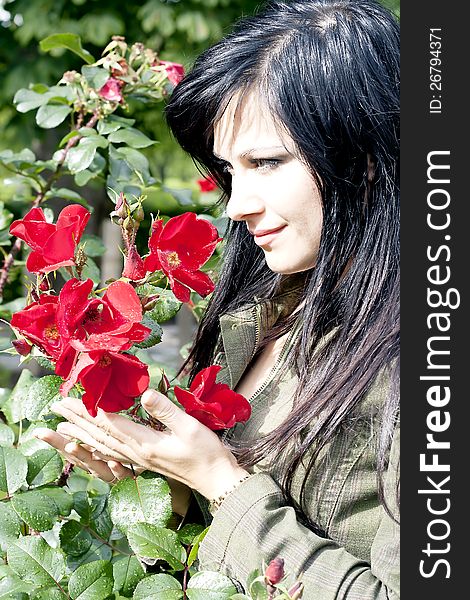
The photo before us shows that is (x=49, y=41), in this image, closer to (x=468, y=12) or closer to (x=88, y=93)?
(x=88, y=93)

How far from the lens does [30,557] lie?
4.03ft

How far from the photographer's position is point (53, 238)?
1145mm

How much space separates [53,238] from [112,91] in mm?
877

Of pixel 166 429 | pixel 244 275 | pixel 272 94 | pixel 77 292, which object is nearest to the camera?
pixel 77 292

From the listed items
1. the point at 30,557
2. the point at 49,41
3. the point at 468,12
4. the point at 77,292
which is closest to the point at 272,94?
the point at 468,12

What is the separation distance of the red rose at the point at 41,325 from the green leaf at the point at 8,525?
0.30m

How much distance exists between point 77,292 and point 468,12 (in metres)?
0.61

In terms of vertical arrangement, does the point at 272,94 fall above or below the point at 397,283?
above

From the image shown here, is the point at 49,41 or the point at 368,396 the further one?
the point at 49,41

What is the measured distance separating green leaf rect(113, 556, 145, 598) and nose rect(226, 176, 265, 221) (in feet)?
1.73

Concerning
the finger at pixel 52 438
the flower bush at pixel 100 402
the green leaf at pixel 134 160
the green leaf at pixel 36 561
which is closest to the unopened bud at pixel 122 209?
the flower bush at pixel 100 402

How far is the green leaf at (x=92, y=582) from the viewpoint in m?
1.18

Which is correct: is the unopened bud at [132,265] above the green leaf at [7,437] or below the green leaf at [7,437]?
above

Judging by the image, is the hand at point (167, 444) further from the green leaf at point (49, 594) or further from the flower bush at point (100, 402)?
the green leaf at point (49, 594)
